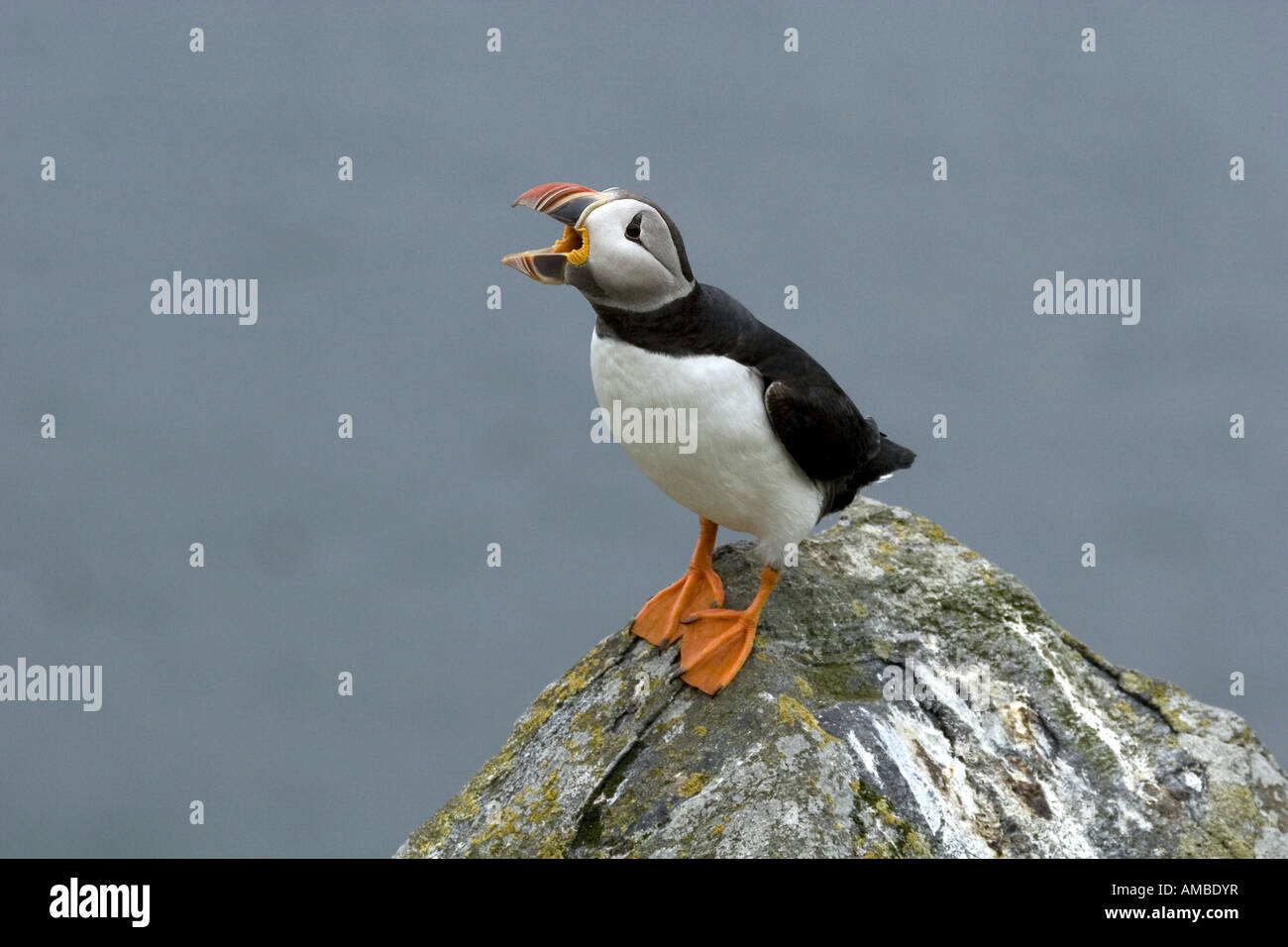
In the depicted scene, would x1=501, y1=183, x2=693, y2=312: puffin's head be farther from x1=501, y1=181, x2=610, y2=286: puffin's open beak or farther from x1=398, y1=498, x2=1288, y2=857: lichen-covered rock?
x1=398, y1=498, x2=1288, y2=857: lichen-covered rock

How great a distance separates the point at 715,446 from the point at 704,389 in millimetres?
241

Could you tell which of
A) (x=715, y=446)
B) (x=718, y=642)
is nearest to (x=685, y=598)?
(x=718, y=642)

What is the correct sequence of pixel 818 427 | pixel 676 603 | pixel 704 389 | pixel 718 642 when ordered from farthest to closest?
pixel 676 603, pixel 718 642, pixel 818 427, pixel 704 389

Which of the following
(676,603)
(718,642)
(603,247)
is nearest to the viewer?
(603,247)

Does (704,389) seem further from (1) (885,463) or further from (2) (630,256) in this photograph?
(1) (885,463)

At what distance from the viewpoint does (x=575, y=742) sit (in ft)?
20.1

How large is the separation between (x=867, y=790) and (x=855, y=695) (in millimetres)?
692

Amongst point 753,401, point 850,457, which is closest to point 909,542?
point 850,457

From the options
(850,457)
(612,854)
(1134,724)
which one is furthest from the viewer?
(1134,724)

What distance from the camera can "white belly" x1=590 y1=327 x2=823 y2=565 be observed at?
5648mm

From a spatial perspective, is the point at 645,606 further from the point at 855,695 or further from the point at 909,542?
the point at 909,542

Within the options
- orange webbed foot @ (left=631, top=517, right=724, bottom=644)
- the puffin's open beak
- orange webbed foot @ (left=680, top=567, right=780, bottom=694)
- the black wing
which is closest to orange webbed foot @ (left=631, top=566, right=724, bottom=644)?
orange webbed foot @ (left=631, top=517, right=724, bottom=644)

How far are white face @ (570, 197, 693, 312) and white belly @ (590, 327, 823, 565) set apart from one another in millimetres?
217

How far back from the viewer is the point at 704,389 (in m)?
5.64
